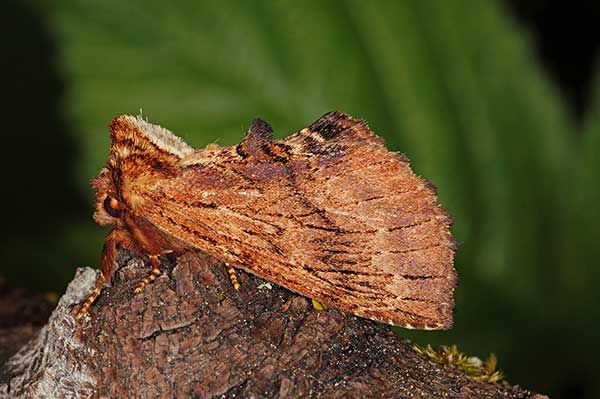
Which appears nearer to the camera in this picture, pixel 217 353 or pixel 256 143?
pixel 217 353

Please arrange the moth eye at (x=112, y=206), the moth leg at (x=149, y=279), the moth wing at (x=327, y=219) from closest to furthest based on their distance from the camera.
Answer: the moth leg at (x=149, y=279)
the moth wing at (x=327, y=219)
the moth eye at (x=112, y=206)

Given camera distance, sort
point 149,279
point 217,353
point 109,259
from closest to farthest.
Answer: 1. point 217,353
2. point 149,279
3. point 109,259

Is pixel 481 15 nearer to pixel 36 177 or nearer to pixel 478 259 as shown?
pixel 478 259

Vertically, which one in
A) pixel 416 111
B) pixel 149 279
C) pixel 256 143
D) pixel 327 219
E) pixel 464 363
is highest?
pixel 416 111

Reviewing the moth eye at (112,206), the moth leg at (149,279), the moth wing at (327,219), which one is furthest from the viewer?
the moth eye at (112,206)

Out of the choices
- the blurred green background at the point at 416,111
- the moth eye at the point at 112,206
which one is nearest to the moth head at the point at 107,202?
the moth eye at the point at 112,206

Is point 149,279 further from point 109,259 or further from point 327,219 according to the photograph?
point 327,219

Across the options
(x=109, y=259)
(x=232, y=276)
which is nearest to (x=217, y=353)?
(x=232, y=276)

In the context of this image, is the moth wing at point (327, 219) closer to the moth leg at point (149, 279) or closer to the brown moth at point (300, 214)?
the brown moth at point (300, 214)
